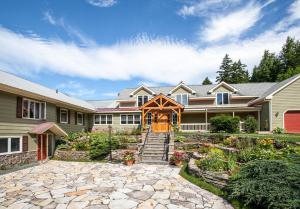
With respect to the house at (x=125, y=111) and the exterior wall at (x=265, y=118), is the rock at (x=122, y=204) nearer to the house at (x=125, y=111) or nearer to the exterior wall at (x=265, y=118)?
the house at (x=125, y=111)

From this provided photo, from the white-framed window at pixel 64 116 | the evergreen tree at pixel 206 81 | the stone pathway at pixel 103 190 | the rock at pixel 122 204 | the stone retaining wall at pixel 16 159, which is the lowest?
the stone pathway at pixel 103 190

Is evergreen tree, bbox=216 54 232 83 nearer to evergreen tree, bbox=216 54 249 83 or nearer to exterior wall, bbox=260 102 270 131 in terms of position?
evergreen tree, bbox=216 54 249 83

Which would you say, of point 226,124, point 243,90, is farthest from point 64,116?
point 243,90

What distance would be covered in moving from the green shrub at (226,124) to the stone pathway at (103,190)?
10397 millimetres

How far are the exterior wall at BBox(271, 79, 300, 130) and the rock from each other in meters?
19.0

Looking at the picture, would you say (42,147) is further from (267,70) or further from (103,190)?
(267,70)

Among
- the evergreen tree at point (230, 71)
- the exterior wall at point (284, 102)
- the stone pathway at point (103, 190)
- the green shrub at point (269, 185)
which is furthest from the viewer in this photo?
the evergreen tree at point (230, 71)

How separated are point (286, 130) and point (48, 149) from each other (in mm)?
20692

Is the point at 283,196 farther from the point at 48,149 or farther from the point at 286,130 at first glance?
the point at 286,130

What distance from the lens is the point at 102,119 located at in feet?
95.6

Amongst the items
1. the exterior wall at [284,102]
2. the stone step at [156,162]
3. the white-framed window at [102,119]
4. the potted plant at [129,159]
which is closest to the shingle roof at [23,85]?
the potted plant at [129,159]

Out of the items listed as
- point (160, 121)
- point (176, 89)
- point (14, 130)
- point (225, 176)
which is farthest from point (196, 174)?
point (176, 89)

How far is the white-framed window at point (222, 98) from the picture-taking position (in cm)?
2800

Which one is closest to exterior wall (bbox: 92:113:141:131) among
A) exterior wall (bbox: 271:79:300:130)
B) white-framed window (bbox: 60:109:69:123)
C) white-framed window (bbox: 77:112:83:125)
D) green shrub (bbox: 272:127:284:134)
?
white-framed window (bbox: 77:112:83:125)
